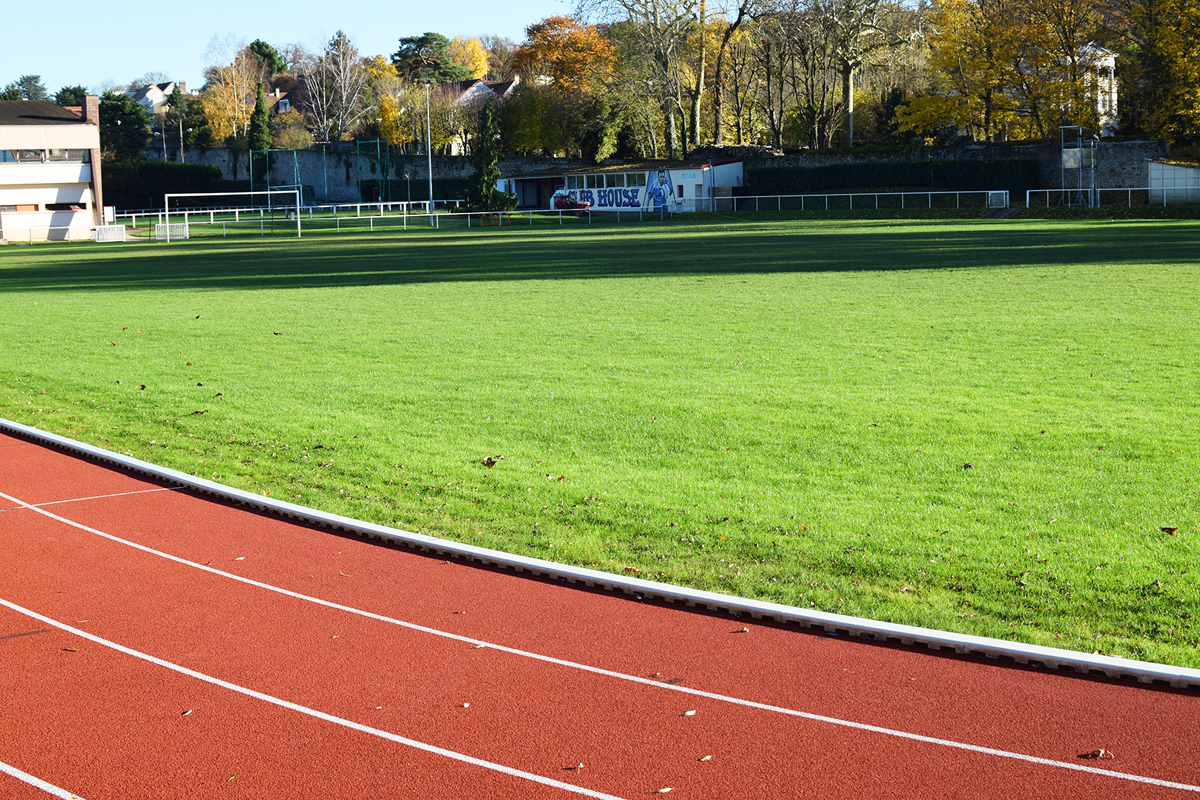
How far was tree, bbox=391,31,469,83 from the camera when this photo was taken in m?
123

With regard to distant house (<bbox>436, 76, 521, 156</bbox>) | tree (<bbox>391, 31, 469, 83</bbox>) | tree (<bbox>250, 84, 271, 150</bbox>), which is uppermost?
tree (<bbox>391, 31, 469, 83</bbox>)

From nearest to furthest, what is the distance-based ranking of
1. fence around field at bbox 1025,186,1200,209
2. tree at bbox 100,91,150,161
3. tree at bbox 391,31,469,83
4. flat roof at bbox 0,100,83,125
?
fence around field at bbox 1025,186,1200,209 → flat roof at bbox 0,100,83,125 → tree at bbox 100,91,150,161 → tree at bbox 391,31,469,83

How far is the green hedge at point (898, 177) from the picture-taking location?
6041 cm

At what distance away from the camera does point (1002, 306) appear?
1984 centimetres

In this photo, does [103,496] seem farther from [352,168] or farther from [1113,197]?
[352,168]

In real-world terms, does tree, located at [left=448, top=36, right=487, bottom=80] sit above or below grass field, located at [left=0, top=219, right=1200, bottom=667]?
above

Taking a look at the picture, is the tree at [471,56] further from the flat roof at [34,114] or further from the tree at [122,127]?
the flat roof at [34,114]

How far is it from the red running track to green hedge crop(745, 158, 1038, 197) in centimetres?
5852

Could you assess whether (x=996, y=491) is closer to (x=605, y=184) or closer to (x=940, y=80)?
(x=940, y=80)

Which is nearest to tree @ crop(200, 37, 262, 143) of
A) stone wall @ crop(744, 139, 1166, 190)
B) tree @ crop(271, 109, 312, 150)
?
tree @ crop(271, 109, 312, 150)

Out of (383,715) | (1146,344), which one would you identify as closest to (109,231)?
(1146,344)

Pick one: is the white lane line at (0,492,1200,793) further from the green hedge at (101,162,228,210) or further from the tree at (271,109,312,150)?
the tree at (271,109,312,150)

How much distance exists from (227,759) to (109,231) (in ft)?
199

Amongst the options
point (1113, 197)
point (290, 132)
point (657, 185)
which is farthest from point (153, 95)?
point (1113, 197)
